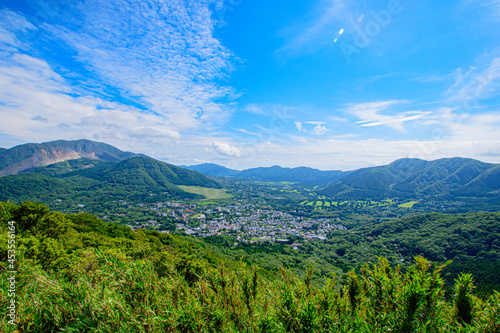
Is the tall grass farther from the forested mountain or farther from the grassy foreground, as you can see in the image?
the forested mountain

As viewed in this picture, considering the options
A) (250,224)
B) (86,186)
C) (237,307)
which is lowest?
(250,224)

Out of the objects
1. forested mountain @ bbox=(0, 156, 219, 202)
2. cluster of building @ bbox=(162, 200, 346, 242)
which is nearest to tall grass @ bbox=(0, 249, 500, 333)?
cluster of building @ bbox=(162, 200, 346, 242)

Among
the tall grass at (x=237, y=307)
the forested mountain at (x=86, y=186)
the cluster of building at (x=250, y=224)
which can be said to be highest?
the tall grass at (x=237, y=307)

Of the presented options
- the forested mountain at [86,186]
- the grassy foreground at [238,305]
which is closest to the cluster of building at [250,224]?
the forested mountain at [86,186]

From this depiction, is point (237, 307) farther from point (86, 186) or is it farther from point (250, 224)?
point (86, 186)

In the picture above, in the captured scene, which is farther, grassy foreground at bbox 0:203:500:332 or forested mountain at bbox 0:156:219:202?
forested mountain at bbox 0:156:219:202

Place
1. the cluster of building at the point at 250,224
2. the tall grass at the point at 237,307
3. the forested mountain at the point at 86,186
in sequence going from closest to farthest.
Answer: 1. the tall grass at the point at 237,307
2. the cluster of building at the point at 250,224
3. the forested mountain at the point at 86,186

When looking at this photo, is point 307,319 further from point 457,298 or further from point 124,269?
point 124,269

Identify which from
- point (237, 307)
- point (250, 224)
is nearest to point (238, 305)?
point (237, 307)

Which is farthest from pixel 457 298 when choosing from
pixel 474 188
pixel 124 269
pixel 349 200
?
pixel 474 188

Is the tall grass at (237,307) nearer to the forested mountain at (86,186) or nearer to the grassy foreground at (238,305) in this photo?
the grassy foreground at (238,305)

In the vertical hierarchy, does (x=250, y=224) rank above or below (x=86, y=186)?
below
